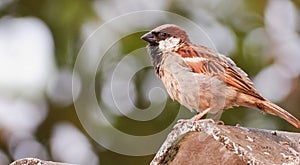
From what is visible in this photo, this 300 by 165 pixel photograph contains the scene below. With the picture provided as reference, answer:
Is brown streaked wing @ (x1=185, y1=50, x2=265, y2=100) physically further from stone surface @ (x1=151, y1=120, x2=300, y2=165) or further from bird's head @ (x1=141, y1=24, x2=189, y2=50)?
stone surface @ (x1=151, y1=120, x2=300, y2=165)

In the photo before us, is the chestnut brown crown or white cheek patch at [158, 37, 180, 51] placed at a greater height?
the chestnut brown crown

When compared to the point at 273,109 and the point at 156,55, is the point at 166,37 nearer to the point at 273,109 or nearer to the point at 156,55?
the point at 156,55

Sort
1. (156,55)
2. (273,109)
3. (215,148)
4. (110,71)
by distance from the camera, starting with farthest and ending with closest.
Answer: (110,71), (156,55), (273,109), (215,148)

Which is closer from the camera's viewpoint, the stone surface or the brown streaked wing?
the stone surface

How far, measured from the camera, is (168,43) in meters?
3.50

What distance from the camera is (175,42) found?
348 centimetres

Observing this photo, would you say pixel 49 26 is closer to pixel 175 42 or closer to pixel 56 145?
pixel 56 145

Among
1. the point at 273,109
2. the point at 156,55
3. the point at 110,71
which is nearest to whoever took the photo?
the point at 273,109

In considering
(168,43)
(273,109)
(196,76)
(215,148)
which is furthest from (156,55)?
(215,148)

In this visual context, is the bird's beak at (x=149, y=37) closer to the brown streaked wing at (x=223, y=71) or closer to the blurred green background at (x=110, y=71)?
the brown streaked wing at (x=223, y=71)

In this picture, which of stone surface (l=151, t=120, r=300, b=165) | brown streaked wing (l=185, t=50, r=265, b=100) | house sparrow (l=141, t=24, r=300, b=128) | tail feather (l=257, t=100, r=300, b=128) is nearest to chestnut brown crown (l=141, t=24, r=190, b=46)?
house sparrow (l=141, t=24, r=300, b=128)

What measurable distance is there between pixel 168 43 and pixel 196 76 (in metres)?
0.18

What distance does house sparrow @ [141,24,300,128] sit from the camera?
342 centimetres

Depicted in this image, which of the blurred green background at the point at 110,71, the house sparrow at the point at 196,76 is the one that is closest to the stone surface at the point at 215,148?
the house sparrow at the point at 196,76
